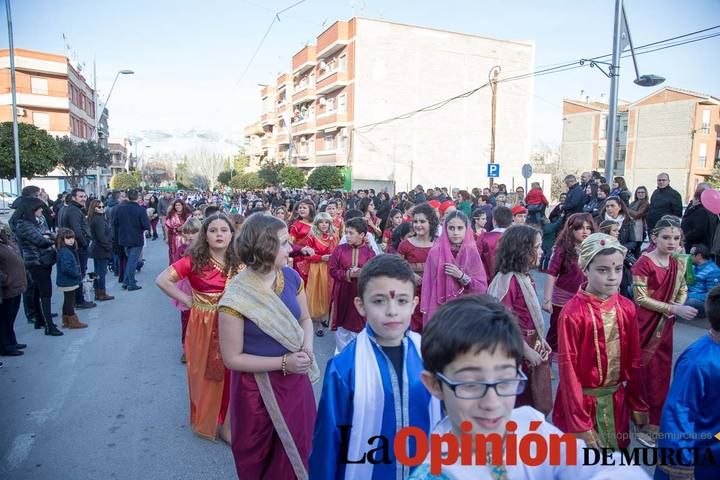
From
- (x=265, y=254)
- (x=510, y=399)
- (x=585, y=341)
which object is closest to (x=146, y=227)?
(x=265, y=254)

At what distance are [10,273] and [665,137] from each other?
50.3 metres

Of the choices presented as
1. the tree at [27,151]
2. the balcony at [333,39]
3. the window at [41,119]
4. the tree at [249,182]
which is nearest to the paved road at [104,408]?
the tree at [27,151]

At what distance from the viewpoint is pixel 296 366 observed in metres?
2.63

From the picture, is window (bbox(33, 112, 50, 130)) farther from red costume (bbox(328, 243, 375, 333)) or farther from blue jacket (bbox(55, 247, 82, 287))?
red costume (bbox(328, 243, 375, 333))

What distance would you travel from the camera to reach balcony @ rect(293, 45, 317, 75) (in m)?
41.1

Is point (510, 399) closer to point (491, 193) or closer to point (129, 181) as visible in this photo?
point (491, 193)

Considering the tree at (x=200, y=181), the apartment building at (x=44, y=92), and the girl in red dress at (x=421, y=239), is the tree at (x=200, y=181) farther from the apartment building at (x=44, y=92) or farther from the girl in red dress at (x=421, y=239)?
the girl in red dress at (x=421, y=239)

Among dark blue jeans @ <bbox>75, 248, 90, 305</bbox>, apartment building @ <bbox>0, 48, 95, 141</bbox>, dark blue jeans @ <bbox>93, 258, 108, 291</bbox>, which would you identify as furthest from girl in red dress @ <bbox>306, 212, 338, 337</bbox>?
apartment building @ <bbox>0, 48, 95, 141</bbox>

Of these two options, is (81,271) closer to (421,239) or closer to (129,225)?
(129,225)

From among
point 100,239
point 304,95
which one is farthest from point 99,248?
point 304,95

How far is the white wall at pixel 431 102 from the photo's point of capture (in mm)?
33781

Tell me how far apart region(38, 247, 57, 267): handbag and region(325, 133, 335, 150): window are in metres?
31.9

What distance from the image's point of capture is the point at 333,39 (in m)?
35.5

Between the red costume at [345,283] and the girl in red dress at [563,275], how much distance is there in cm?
208
